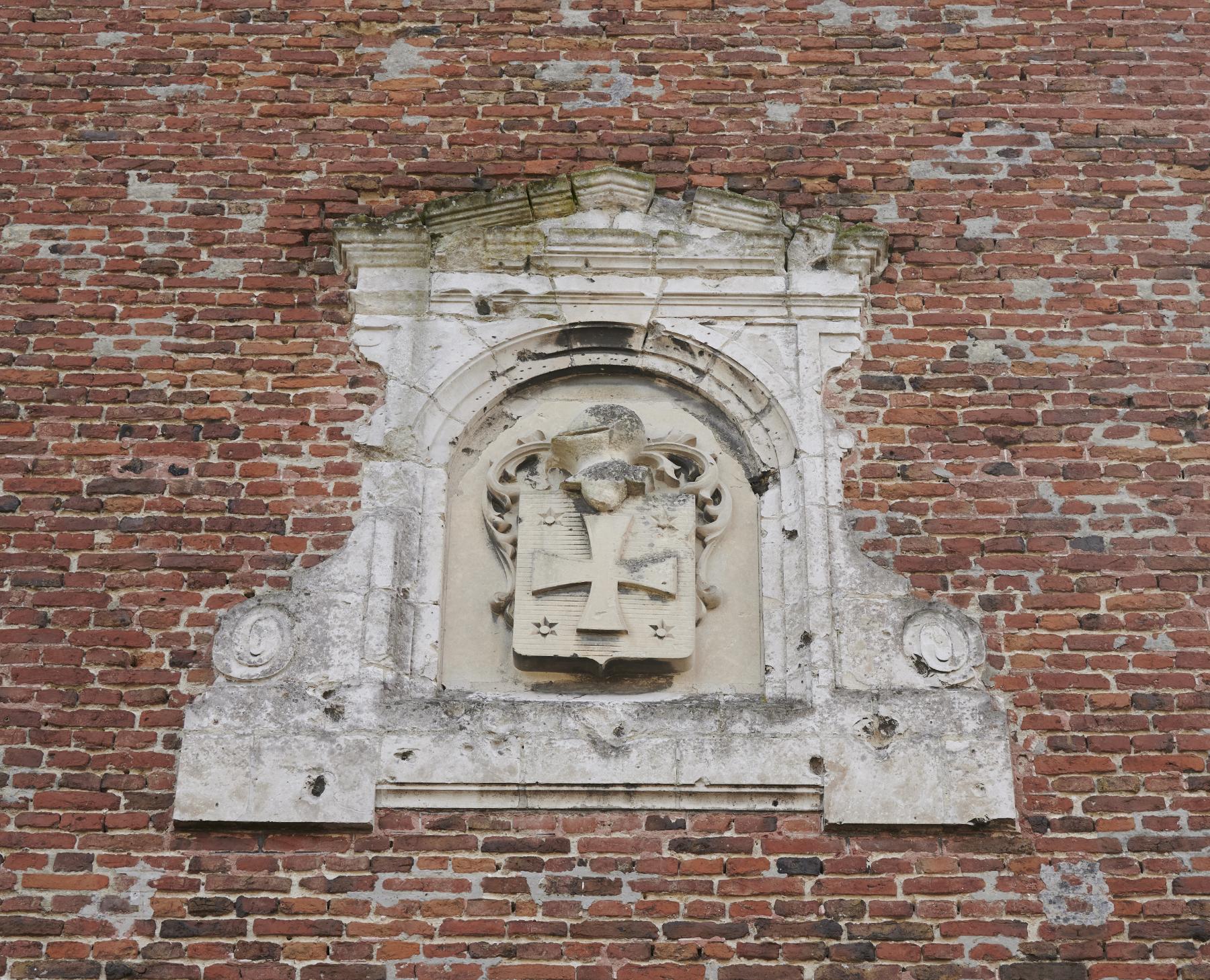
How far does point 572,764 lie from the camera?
557 centimetres

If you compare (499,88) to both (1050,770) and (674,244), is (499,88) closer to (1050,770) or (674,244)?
(674,244)

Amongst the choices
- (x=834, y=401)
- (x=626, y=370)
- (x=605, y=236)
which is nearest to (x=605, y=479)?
(x=626, y=370)

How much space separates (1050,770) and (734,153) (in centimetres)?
277

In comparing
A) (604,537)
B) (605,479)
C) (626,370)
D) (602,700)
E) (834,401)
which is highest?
(626,370)

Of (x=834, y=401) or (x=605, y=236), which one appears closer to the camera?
(x=834, y=401)

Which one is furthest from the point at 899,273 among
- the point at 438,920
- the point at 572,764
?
the point at 438,920

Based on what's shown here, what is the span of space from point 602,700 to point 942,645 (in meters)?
1.22

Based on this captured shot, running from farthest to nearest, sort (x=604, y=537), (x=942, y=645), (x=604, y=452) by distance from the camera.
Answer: (x=604, y=452)
(x=604, y=537)
(x=942, y=645)

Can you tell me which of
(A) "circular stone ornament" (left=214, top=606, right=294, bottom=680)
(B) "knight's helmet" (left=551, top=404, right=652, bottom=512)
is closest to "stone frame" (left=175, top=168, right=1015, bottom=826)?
(A) "circular stone ornament" (left=214, top=606, right=294, bottom=680)

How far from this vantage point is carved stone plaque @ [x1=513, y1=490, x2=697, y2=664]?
5797 mm

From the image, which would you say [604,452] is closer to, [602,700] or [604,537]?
[604,537]

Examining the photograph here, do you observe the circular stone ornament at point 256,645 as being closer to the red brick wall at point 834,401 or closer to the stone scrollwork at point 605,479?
the red brick wall at point 834,401

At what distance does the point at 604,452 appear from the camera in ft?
20.2

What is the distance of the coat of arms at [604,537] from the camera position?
5809 mm
